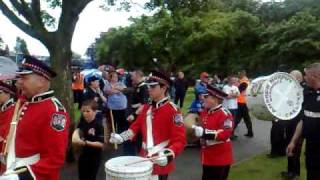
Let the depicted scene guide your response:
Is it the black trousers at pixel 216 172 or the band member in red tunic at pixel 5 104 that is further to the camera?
the black trousers at pixel 216 172

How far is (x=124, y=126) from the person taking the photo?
10203 mm

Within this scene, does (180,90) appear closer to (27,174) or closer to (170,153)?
(170,153)

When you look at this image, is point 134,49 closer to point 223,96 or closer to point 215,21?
point 215,21

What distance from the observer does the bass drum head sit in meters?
7.66

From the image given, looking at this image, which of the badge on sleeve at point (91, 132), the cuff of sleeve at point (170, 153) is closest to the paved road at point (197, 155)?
the badge on sleeve at point (91, 132)

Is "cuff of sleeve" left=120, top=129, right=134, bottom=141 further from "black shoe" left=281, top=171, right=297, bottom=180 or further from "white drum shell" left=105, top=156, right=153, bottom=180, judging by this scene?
"black shoe" left=281, top=171, right=297, bottom=180

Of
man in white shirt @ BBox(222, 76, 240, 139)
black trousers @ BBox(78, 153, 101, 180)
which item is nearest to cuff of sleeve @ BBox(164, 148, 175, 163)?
black trousers @ BBox(78, 153, 101, 180)

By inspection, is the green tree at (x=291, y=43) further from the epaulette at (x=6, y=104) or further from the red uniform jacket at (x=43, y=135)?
the red uniform jacket at (x=43, y=135)

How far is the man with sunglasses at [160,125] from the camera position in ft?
16.7

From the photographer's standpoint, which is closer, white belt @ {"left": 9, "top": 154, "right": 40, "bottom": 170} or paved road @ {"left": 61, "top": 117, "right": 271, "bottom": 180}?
white belt @ {"left": 9, "top": 154, "right": 40, "bottom": 170}

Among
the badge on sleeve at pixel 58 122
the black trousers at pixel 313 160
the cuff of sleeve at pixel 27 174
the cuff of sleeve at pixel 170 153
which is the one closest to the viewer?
the cuff of sleeve at pixel 27 174

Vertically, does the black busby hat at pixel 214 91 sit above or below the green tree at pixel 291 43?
below

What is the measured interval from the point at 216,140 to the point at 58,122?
8.07 feet

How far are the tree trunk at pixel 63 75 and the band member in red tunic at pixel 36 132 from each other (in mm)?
4993
